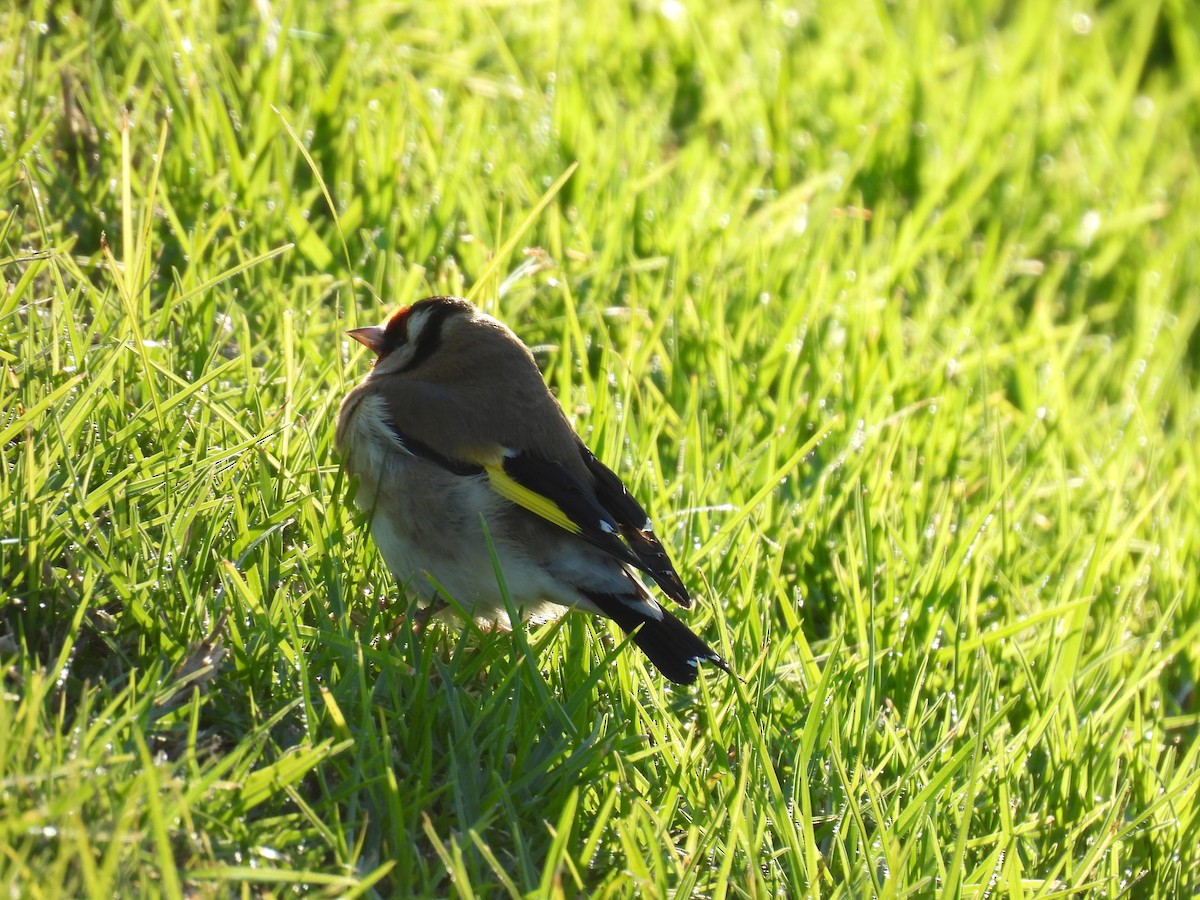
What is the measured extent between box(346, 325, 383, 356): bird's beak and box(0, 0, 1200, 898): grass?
0.47 feet

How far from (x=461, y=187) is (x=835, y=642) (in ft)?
7.11

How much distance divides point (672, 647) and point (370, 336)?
123 centimetres

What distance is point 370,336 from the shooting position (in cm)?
374

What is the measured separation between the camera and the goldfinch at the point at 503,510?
3.22 m

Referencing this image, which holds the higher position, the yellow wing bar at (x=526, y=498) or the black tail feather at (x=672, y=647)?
the yellow wing bar at (x=526, y=498)

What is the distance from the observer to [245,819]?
2578 millimetres

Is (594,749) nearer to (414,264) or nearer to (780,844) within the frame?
(780,844)

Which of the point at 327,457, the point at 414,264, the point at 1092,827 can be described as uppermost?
the point at 414,264

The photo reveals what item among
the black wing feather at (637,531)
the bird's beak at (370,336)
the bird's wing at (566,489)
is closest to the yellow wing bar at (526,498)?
the bird's wing at (566,489)

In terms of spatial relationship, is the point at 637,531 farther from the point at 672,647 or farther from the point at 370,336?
the point at 370,336

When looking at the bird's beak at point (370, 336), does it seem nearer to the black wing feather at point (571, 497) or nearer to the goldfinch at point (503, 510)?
the goldfinch at point (503, 510)

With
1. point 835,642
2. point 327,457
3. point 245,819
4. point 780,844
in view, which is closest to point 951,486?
point 835,642

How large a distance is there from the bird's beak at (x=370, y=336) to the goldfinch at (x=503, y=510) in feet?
0.74

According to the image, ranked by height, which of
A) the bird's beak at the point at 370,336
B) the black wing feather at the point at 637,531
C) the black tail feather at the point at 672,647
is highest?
the bird's beak at the point at 370,336
